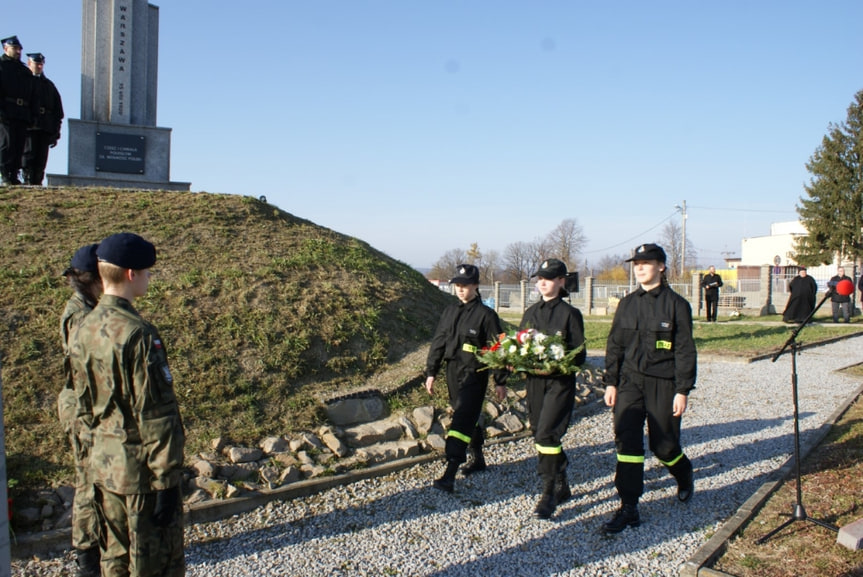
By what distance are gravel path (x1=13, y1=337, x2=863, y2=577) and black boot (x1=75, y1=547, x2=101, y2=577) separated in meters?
0.29

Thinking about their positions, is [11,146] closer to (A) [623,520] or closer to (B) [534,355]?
(B) [534,355]

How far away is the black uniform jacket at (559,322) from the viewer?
16.7ft

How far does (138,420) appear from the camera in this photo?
A: 2908mm

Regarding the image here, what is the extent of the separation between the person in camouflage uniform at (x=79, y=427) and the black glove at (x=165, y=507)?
0.88 m

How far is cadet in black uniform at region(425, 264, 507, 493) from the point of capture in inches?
213

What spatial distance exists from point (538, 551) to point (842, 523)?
219 cm

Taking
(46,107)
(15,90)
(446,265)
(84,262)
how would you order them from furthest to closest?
(446,265)
(46,107)
(15,90)
(84,262)

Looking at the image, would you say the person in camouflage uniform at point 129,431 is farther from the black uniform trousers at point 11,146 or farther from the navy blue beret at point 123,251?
the black uniform trousers at point 11,146

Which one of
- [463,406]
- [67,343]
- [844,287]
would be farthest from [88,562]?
[844,287]

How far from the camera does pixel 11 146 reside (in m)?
9.79

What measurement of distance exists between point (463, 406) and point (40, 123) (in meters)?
8.59

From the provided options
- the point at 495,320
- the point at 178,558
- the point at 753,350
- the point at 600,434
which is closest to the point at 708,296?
the point at 753,350

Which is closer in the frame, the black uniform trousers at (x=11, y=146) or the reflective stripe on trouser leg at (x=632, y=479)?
the reflective stripe on trouser leg at (x=632, y=479)

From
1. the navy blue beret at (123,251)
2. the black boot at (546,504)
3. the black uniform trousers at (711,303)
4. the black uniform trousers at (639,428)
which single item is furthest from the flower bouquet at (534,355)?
the black uniform trousers at (711,303)
